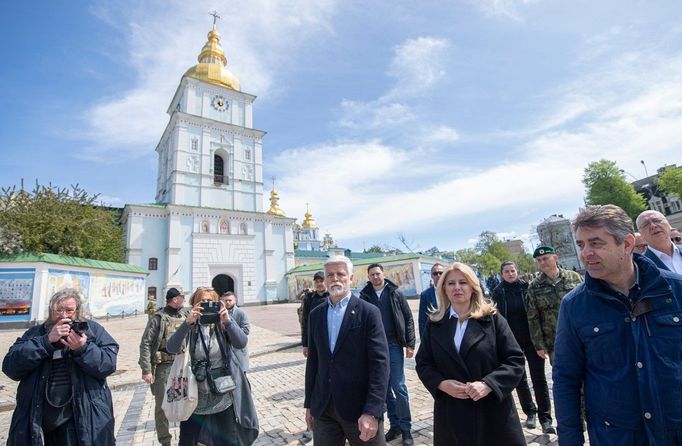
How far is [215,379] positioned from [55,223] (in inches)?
999

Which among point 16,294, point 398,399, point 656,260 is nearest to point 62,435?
point 398,399

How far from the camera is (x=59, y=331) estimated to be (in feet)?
8.59

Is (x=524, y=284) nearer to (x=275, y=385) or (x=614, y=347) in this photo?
(x=614, y=347)

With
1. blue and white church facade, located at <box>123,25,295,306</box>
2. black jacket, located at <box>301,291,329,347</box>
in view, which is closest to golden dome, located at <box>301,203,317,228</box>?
blue and white church facade, located at <box>123,25,295,306</box>

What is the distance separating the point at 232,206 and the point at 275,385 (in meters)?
29.3

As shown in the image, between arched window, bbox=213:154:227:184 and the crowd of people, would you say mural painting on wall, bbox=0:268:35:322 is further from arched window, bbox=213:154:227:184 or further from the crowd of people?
arched window, bbox=213:154:227:184

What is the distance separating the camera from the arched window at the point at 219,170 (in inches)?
1364

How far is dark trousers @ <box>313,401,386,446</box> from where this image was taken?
99.1 inches

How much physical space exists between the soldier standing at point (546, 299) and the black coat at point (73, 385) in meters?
4.49

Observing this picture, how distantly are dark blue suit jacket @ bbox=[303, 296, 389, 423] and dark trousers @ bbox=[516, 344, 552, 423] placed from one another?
2462 millimetres

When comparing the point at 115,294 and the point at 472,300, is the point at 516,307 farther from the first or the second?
the point at 115,294

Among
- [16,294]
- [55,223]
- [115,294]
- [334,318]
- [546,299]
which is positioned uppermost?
[55,223]

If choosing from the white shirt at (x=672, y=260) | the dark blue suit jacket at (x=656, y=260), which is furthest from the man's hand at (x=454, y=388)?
the white shirt at (x=672, y=260)

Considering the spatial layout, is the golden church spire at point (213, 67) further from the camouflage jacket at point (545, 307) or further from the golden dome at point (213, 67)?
the camouflage jacket at point (545, 307)
